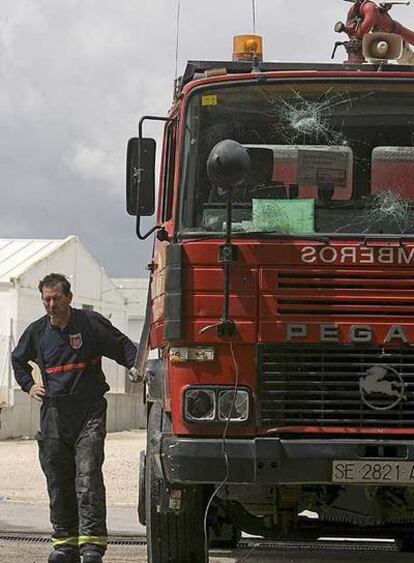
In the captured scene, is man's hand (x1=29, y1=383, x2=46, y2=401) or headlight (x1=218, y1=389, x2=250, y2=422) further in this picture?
man's hand (x1=29, y1=383, x2=46, y2=401)

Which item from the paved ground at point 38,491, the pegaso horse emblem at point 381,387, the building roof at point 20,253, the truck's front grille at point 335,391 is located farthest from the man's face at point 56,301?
the building roof at point 20,253

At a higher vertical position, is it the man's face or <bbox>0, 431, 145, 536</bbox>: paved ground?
the man's face

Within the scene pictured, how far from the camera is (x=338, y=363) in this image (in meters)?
6.63

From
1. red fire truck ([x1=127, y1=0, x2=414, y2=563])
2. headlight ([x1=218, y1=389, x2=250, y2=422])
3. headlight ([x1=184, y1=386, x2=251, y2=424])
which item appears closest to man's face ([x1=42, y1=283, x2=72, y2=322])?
red fire truck ([x1=127, y1=0, x2=414, y2=563])

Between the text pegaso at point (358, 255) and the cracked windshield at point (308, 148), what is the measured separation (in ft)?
1.03

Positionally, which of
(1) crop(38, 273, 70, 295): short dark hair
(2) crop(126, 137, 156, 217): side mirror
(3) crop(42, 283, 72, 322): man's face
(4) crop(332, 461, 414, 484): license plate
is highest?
(2) crop(126, 137, 156, 217): side mirror

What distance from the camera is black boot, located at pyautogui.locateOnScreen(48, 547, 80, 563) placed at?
8.27 metres

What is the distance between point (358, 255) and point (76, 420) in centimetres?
272

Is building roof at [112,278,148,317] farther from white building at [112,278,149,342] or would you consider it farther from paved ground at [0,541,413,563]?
paved ground at [0,541,413,563]

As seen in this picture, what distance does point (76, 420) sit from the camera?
8484 mm

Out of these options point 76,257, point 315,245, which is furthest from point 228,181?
point 76,257

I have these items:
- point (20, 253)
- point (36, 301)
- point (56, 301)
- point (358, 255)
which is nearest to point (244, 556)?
point (56, 301)

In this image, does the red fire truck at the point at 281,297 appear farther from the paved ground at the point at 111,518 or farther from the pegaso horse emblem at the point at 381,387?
the paved ground at the point at 111,518

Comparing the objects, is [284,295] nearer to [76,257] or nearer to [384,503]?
[384,503]
